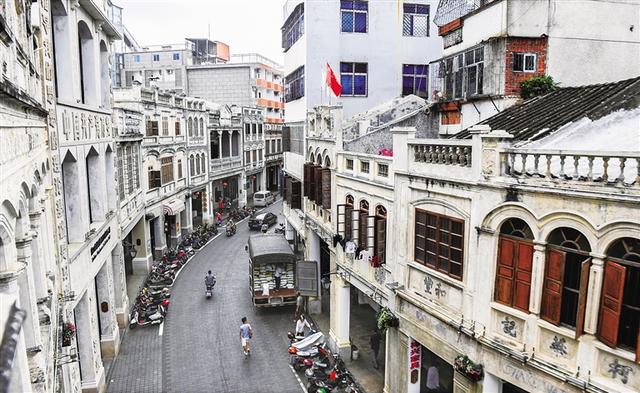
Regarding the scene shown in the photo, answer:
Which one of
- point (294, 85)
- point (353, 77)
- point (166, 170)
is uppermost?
point (353, 77)

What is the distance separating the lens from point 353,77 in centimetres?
2894

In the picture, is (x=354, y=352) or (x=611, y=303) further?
(x=354, y=352)

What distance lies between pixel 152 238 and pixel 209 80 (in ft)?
112

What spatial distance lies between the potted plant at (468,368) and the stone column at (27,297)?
9.52m

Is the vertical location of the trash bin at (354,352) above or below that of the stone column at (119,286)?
below

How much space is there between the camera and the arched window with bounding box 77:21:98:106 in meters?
18.4

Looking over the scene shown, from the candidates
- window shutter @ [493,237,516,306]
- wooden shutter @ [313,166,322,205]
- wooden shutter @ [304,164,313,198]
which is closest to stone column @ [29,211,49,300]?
window shutter @ [493,237,516,306]

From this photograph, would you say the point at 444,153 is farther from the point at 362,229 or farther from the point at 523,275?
the point at 362,229

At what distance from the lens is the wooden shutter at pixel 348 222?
18.7m

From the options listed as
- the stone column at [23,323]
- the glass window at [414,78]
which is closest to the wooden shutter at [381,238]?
the stone column at [23,323]

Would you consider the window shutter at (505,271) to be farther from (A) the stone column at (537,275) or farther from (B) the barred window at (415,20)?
(B) the barred window at (415,20)

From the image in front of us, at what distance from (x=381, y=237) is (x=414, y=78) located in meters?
16.7

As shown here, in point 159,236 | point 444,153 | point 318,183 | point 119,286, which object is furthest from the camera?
point 159,236

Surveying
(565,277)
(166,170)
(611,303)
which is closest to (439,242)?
(565,277)
